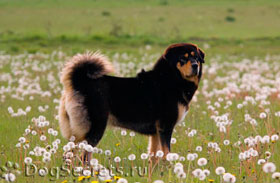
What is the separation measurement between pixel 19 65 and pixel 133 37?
9.65m

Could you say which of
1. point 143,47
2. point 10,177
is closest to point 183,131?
point 10,177

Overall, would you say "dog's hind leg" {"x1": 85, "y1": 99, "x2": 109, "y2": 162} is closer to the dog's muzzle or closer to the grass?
the grass

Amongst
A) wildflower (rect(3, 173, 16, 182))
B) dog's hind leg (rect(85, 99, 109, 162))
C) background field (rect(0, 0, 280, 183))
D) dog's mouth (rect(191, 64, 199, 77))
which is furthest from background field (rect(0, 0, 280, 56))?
wildflower (rect(3, 173, 16, 182))

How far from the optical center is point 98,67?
6.56 m

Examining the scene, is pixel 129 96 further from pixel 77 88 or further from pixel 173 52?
pixel 173 52

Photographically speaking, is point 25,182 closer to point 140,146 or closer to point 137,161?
point 137,161

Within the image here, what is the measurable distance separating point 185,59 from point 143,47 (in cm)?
1588

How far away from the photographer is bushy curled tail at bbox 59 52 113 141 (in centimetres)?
615

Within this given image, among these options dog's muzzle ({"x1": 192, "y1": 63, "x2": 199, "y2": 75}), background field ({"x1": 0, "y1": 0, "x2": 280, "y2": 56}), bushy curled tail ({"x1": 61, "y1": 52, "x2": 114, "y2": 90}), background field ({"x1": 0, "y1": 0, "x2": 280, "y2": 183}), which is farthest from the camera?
background field ({"x1": 0, "y1": 0, "x2": 280, "y2": 56})

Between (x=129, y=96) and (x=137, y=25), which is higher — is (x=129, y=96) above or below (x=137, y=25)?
below

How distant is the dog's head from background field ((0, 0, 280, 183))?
3.57 ft

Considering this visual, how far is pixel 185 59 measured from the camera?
674 cm

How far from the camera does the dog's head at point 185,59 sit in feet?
22.0

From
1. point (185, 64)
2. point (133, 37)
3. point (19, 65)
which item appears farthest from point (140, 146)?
point (133, 37)
